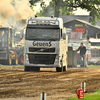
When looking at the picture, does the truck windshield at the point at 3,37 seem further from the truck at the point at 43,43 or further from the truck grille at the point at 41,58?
the truck grille at the point at 41,58

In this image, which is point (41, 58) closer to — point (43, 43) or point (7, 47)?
point (43, 43)

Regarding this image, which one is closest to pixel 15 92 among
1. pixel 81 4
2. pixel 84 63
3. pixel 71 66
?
pixel 71 66

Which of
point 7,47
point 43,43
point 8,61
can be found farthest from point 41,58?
point 8,61

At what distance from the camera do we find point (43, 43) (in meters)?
22.1

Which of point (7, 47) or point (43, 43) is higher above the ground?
point (43, 43)

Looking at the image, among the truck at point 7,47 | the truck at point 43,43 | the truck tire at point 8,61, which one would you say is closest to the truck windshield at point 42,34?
the truck at point 43,43

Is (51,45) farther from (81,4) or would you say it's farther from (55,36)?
(81,4)

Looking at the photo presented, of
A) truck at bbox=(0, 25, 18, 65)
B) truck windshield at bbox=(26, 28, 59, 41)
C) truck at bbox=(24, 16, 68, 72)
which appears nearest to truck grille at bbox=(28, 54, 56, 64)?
truck at bbox=(24, 16, 68, 72)

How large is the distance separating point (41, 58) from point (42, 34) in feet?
4.69

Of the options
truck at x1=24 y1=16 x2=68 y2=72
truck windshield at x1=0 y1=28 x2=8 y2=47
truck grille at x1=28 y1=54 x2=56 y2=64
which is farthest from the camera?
truck windshield at x1=0 y1=28 x2=8 y2=47

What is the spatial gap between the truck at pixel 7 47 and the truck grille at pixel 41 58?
36.3 ft

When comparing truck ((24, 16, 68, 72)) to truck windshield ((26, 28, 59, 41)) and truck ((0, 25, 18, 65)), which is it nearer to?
truck windshield ((26, 28, 59, 41))

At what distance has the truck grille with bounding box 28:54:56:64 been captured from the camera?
22328 mm

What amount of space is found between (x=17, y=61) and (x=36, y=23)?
488 inches
